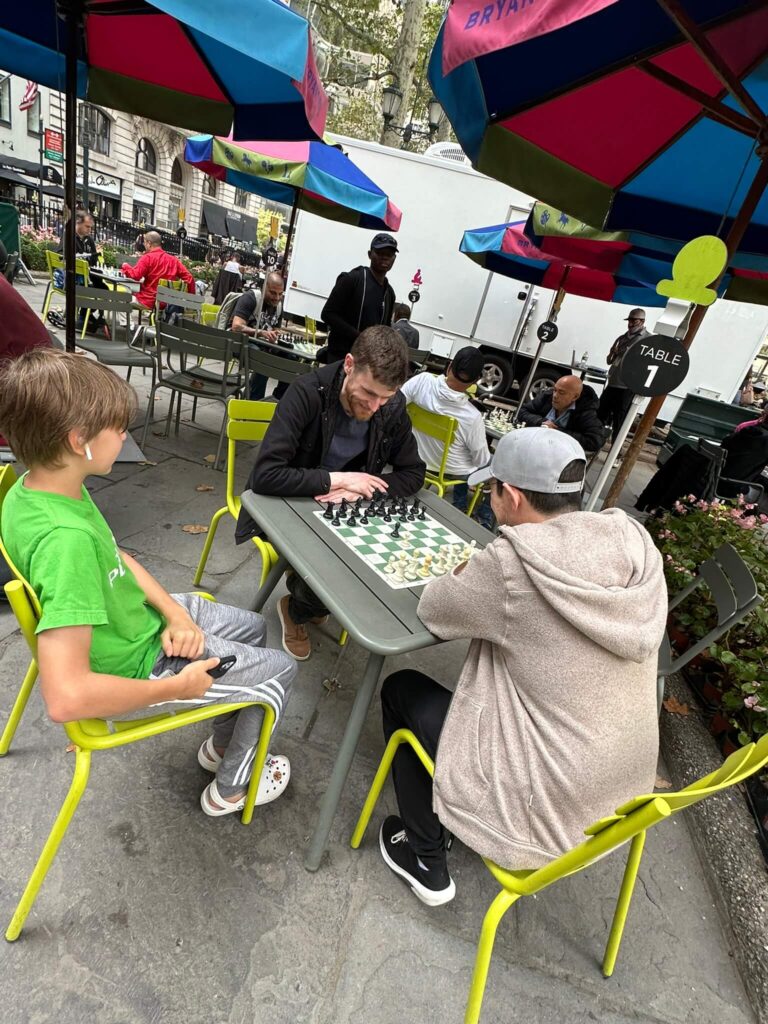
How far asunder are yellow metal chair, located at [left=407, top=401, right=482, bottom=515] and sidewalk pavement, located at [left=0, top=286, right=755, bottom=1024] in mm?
2344

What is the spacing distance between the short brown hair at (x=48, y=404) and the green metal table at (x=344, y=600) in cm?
75

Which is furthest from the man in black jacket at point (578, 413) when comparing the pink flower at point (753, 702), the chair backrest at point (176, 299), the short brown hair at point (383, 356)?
the chair backrest at point (176, 299)

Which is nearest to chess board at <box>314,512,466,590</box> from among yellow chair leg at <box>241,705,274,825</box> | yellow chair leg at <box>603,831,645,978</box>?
yellow chair leg at <box>241,705,274,825</box>

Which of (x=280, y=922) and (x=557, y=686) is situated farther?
(x=280, y=922)

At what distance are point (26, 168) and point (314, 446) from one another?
31.4 metres

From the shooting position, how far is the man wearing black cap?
15.4ft

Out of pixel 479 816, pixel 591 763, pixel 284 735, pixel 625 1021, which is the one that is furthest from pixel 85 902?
pixel 625 1021

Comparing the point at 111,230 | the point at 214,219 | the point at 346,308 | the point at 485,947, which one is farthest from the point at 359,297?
the point at 214,219

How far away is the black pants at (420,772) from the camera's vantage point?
162 centimetres

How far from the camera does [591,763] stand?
4.13ft

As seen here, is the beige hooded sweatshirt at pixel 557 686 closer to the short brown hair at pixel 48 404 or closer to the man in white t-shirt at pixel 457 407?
→ the short brown hair at pixel 48 404

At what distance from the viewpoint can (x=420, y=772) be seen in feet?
5.38

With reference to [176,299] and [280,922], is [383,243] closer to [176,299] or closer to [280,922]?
[176,299]

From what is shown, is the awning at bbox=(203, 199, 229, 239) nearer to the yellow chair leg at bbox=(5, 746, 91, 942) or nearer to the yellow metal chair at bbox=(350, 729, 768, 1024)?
the yellow chair leg at bbox=(5, 746, 91, 942)
